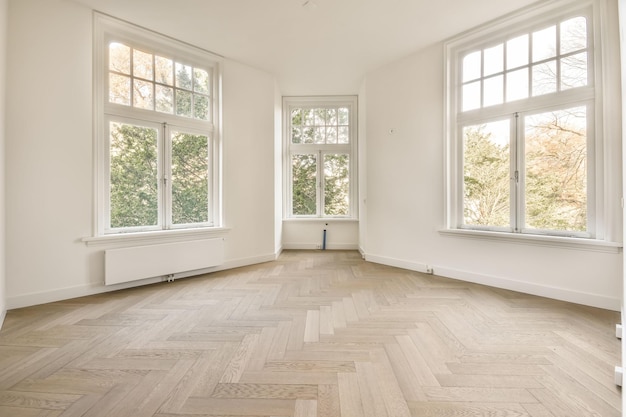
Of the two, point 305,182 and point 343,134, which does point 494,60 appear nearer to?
point 343,134

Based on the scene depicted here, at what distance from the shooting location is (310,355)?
1.94 meters

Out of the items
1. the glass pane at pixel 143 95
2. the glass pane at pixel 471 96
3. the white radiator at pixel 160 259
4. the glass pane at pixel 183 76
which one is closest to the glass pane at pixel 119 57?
the glass pane at pixel 143 95

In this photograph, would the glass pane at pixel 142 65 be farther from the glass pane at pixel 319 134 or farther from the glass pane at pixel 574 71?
the glass pane at pixel 574 71

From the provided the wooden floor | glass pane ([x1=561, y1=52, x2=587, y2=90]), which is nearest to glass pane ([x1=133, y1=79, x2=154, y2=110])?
the wooden floor

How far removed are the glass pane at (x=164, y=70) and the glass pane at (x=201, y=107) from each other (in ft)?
1.26

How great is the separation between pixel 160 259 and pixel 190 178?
48.5 inches

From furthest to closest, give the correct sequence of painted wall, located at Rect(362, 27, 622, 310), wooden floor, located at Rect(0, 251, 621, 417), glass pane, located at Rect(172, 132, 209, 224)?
glass pane, located at Rect(172, 132, 209, 224), painted wall, located at Rect(362, 27, 622, 310), wooden floor, located at Rect(0, 251, 621, 417)

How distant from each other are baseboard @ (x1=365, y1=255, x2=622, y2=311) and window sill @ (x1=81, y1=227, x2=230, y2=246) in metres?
2.90

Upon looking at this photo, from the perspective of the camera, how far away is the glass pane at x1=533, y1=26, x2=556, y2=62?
3.20m

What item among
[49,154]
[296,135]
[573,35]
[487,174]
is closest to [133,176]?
[49,154]

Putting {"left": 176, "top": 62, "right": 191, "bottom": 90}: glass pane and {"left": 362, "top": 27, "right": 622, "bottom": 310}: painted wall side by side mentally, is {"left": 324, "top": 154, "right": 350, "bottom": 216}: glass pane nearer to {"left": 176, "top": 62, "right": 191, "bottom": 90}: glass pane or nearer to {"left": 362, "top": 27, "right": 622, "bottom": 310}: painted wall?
{"left": 362, "top": 27, "right": 622, "bottom": 310}: painted wall

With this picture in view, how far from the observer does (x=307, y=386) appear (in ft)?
5.29

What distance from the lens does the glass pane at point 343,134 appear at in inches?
242

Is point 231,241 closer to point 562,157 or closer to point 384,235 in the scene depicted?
point 384,235
